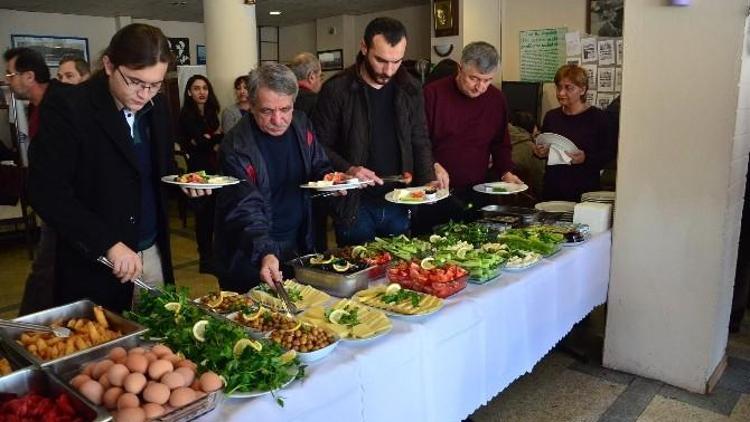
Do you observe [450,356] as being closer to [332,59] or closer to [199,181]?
[199,181]

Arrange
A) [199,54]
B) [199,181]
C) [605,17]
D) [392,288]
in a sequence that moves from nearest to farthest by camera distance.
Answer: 1. [392,288]
2. [199,181]
3. [605,17]
4. [199,54]

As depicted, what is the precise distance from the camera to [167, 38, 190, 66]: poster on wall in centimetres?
1003

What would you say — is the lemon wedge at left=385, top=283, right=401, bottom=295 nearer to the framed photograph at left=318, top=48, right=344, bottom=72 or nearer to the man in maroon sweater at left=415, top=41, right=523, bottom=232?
the man in maroon sweater at left=415, top=41, right=523, bottom=232

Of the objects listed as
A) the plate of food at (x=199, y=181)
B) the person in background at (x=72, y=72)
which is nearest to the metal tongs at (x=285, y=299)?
the plate of food at (x=199, y=181)

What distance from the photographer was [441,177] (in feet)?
8.25

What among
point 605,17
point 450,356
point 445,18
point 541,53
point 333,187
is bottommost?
point 450,356

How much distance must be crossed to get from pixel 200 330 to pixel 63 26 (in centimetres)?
930

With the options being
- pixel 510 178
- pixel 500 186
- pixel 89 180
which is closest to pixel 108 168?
pixel 89 180

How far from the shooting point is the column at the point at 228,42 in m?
5.35

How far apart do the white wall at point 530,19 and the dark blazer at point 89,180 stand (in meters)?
5.09

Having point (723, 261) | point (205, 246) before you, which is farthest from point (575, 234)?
point (205, 246)

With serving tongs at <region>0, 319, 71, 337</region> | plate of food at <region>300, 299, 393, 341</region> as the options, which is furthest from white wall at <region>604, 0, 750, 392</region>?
serving tongs at <region>0, 319, 71, 337</region>

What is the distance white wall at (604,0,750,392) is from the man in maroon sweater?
58 cm

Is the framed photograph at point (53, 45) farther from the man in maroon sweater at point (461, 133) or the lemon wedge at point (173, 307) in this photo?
the lemon wedge at point (173, 307)
